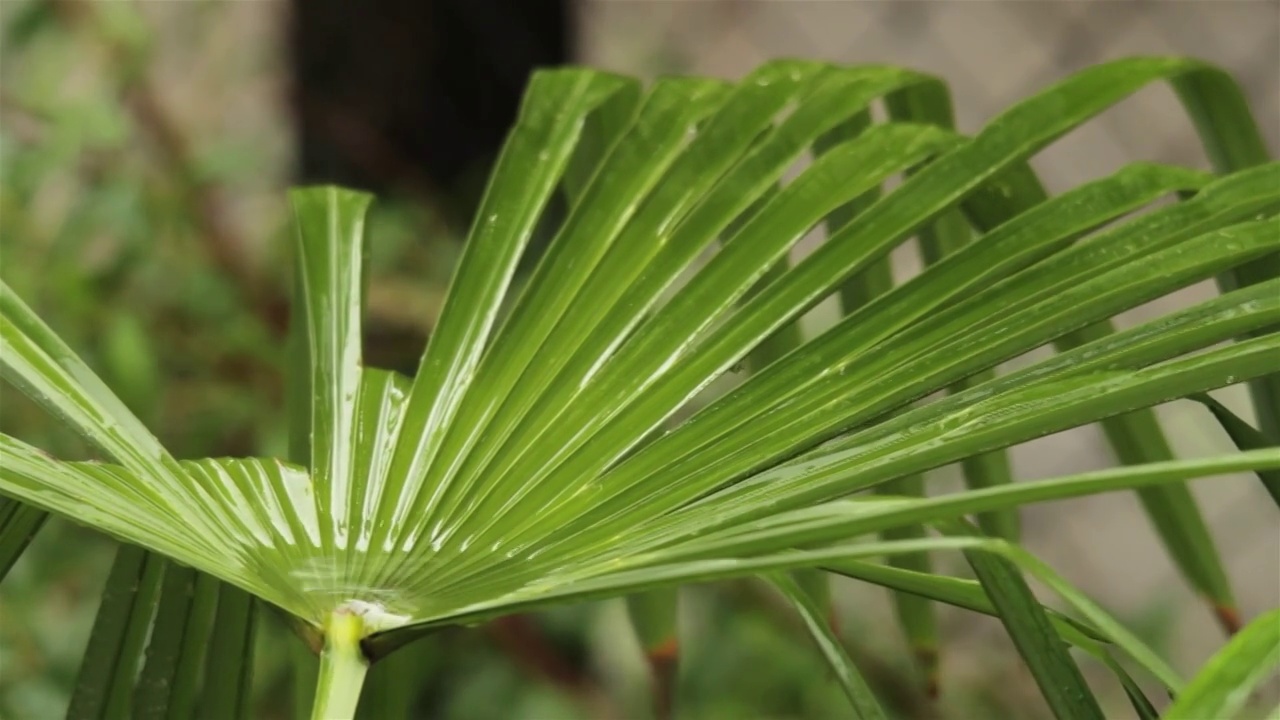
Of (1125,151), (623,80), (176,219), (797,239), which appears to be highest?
(176,219)

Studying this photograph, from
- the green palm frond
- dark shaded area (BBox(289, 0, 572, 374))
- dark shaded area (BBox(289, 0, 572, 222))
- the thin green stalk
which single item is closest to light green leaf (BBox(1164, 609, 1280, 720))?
the green palm frond

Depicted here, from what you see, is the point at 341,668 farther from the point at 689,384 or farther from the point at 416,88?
the point at 416,88

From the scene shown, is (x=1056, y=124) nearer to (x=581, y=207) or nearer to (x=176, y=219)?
(x=581, y=207)

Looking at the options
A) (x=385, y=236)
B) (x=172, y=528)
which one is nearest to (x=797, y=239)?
(x=172, y=528)

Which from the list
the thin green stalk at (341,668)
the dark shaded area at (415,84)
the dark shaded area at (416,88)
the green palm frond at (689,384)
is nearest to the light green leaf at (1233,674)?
the green palm frond at (689,384)

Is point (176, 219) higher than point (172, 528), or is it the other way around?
point (176, 219)

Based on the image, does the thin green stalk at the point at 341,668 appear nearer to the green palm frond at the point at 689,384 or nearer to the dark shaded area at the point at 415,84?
the green palm frond at the point at 689,384

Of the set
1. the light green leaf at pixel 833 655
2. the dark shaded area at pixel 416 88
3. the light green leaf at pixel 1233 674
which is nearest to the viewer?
Result: the light green leaf at pixel 1233 674

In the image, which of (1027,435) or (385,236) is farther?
(385,236)
